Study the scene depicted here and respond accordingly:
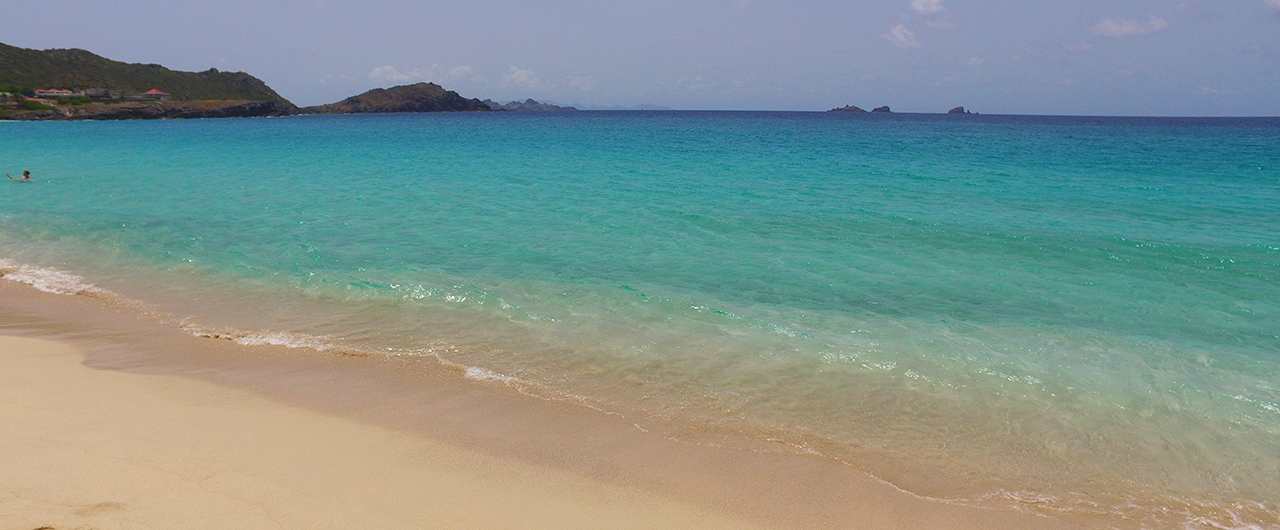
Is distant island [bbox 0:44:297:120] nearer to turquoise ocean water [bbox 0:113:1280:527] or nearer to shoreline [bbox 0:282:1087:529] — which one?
turquoise ocean water [bbox 0:113:1280:527]

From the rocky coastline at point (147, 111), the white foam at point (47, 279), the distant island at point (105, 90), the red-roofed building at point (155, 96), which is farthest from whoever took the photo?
the red-roofed building at point (155, 96)

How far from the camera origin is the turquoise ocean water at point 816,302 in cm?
611

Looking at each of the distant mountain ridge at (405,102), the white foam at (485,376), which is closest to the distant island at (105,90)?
the distant mountain ridge at (405,102)

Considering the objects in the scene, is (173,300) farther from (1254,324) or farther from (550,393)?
(1254,324)

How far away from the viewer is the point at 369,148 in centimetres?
4297

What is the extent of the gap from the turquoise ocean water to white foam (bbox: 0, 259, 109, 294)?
0.08 meters

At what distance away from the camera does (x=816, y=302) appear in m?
10.1

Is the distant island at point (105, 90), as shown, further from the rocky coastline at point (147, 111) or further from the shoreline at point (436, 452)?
the shoreline at point (436, 452)

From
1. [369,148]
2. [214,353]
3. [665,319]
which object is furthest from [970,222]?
[369,148]

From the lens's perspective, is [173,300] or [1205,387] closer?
[1205,387]

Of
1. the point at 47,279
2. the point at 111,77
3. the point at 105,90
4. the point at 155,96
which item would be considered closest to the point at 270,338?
the point at 47,279

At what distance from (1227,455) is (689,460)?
490cm

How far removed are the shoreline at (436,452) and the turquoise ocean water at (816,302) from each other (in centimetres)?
42

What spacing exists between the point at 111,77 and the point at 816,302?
145 m
